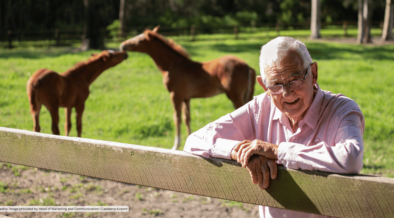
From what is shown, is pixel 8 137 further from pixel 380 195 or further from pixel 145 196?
pixel 145 196

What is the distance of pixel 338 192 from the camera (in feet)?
4.33

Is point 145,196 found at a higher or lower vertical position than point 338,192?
lower

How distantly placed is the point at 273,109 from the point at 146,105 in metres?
7.54

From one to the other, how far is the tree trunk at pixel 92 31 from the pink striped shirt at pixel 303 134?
14.8 meters

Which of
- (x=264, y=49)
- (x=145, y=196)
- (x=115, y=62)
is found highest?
(x=264, y=49)

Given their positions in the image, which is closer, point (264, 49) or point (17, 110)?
point (264, 49)

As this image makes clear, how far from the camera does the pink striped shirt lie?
144 cm

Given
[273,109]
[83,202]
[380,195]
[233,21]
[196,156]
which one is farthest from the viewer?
[233,21]

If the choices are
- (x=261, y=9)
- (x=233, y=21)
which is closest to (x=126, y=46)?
(x=233, y=21)

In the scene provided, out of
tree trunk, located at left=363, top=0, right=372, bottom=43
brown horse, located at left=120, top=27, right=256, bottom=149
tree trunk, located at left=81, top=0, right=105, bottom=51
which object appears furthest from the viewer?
tree trunk, located at left=363, top=0, right=372, bottom=43

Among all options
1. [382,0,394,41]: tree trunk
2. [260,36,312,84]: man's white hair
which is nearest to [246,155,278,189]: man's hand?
[260,36,312,84]: man's white hair

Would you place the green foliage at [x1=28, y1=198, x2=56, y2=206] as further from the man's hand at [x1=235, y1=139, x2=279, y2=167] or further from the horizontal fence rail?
the man's hand at [x1=235, y1=139, x2=279, y2=167]

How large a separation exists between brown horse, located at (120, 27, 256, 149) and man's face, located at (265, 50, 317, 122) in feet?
14.2

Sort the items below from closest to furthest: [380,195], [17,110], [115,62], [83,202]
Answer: [380,195]
[83,202]
[115,62]
[17,110]
